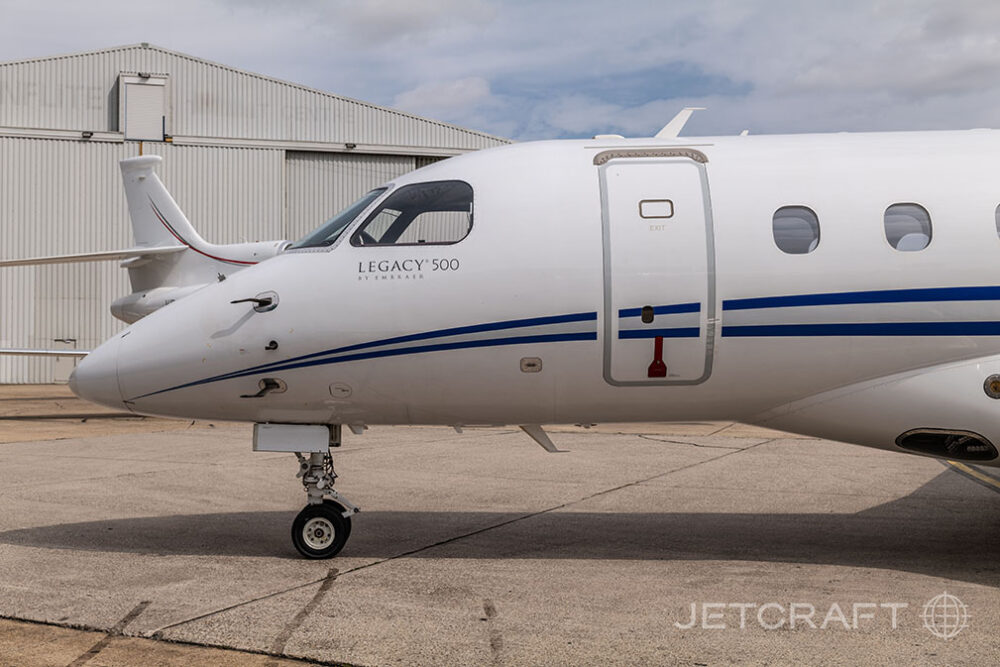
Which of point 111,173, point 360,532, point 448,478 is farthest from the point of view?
point 111,173

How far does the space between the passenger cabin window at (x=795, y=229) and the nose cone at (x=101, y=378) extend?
17.9ft

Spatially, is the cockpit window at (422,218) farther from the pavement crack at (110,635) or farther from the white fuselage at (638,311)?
the pavement crack at (110,635)

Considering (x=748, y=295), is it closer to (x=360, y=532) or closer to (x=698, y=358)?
(x=698, y=358)

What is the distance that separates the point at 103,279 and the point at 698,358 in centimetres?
3274

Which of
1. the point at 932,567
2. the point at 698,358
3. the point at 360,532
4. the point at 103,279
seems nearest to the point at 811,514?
the point at 932,567

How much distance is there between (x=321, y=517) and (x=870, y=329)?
181 inches

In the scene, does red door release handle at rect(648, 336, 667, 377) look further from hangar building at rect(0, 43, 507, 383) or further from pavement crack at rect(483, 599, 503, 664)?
hangar building at rect(0, 43, 507, 383)

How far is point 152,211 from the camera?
24.3 meters

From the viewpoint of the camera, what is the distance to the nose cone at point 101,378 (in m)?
7.88

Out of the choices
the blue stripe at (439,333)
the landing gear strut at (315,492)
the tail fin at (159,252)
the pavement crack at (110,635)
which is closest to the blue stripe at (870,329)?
the blue stripe at (439,333)

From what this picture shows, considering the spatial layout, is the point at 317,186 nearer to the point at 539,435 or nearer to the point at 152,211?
the point at 152,211

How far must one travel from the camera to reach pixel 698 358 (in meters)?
7.48

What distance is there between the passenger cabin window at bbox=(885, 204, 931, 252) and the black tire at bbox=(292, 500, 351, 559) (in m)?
4.92

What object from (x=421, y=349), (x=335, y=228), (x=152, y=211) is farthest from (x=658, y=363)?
(x=152, y=211)
